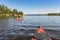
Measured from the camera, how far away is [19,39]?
21484mm

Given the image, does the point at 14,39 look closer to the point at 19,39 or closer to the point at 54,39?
the point at 19,39

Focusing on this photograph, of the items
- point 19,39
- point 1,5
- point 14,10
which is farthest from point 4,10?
point 19,39

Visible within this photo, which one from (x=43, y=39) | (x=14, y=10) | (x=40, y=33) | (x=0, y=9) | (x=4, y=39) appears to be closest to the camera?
(x=43, y=39)

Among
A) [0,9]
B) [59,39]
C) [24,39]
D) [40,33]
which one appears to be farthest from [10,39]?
[0,9]

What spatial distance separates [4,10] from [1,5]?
6.40 metres

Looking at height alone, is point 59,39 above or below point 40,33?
below

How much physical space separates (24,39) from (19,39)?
2.40 ft

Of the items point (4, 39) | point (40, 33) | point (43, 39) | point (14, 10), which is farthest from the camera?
point (14, 10)

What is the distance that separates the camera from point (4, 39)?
21.1 meters

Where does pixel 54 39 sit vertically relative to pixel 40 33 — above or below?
below

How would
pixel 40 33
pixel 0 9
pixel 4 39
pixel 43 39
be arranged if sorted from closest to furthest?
pixel 43 39, pixel 40 33, pixel 4 39, pixel 0 9

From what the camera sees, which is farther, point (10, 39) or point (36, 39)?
point (10, 39)

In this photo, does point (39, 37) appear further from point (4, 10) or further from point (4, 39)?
point (4, 10)

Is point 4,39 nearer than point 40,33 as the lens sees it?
No
